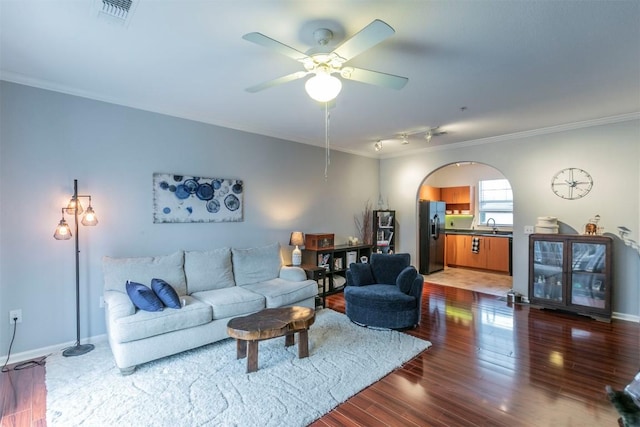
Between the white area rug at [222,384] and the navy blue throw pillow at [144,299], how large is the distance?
54 centimetres

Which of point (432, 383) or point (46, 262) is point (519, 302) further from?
point (46, 262)

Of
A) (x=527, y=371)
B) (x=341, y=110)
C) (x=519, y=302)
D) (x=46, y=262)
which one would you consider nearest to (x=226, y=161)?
(x=341, y=110)

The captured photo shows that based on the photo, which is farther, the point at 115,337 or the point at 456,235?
the point at 456,235

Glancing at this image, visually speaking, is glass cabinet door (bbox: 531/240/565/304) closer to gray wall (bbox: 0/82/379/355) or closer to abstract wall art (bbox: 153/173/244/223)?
gray wall (bbox: 0/82/379/355)

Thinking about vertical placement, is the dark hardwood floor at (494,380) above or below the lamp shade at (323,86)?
below

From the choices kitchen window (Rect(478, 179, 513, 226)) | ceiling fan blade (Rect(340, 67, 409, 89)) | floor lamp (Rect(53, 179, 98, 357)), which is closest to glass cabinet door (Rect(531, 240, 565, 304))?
kitchen window (Rect(478, 179, 513, 226))

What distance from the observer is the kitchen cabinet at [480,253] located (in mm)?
7004

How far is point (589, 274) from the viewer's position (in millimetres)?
4250

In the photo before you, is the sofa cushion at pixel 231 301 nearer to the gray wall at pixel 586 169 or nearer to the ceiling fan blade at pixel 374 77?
the ceiling fan blade at pixel 374 77

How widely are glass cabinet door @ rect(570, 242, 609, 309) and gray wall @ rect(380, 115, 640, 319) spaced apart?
0.90 ft

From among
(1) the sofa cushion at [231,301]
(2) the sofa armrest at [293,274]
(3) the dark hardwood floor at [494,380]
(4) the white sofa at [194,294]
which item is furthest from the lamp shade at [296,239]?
(3) the dark hardwood floor at [494,380]

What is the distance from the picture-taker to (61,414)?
86.0 inches

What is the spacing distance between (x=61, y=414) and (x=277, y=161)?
3834 millimetres

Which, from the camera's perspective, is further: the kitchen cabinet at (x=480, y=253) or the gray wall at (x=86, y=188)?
the kitchen cabinet at (x=480, y=253)
